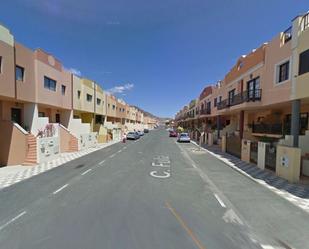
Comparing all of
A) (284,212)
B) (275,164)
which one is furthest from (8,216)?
(275,164)

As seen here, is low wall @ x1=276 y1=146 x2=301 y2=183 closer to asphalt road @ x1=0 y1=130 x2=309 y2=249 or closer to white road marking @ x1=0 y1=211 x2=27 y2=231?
asphalt road @ x1=0 y1=130 x2=309 y2=249

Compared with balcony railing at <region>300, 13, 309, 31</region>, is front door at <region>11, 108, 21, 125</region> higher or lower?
lower

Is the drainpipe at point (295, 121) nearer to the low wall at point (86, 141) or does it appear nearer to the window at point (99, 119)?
the low wall at point (86, 141)

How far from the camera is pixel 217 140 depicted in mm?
29172

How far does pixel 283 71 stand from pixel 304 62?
104 inches

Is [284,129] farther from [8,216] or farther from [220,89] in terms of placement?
[8,216]

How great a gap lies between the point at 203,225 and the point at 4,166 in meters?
14.9

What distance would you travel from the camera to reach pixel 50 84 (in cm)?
1988

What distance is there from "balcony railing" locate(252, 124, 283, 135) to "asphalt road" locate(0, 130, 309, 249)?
919 centimetres

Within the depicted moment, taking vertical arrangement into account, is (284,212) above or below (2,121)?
below

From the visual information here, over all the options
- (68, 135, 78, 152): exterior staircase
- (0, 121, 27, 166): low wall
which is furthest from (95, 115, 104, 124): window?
(0, 121, 27, 166): low wall

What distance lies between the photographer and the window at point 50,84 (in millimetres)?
19016

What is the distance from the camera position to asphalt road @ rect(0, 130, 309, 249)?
4.82 meters

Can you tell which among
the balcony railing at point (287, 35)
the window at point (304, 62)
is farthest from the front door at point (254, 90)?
the window at point (304, 62)
